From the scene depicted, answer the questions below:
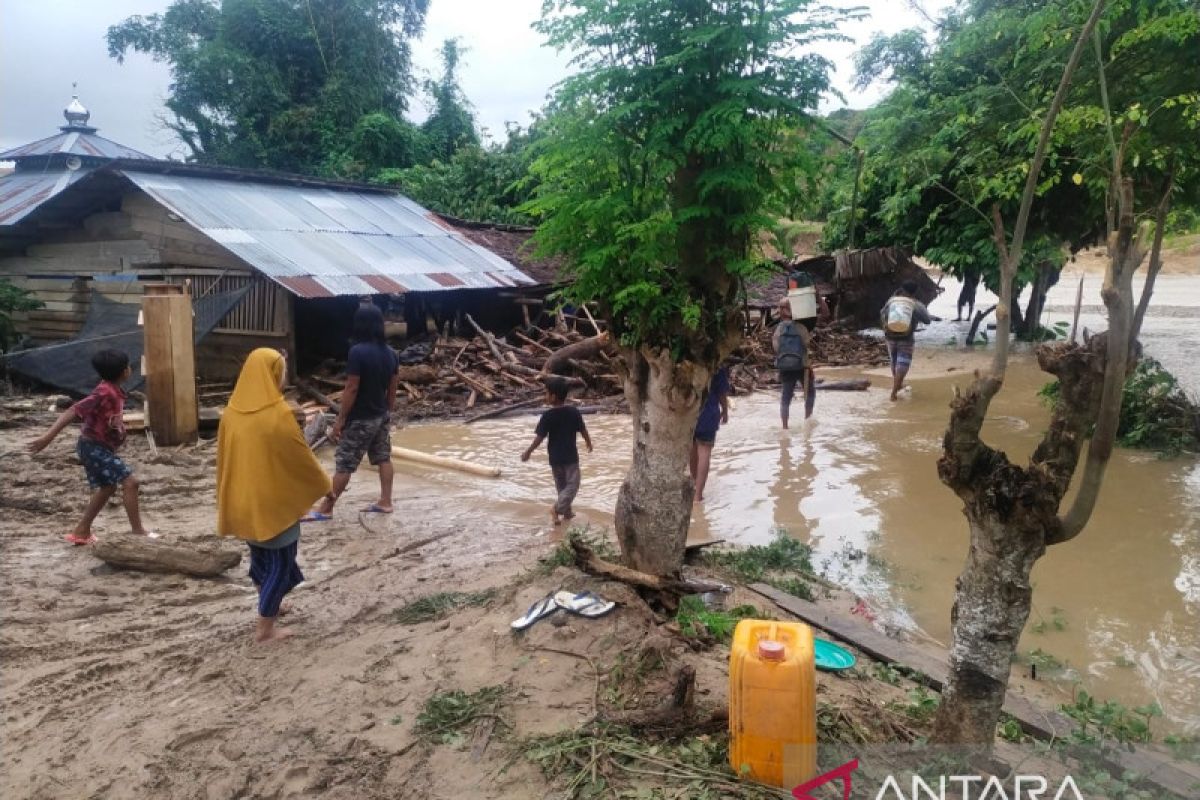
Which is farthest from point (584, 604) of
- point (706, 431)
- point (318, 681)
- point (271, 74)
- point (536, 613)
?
point (271, 74)

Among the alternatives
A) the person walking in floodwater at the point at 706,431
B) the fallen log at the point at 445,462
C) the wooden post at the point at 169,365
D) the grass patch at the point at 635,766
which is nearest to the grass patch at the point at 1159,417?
the person walking in floodwater at the point at 706,431

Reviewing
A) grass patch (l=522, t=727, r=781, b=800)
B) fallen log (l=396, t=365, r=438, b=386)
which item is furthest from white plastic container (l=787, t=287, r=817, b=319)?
grass patch (l=522, t=727, r=781, b=800)

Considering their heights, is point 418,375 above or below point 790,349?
below

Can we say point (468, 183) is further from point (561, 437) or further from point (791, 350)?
point (561, 437)

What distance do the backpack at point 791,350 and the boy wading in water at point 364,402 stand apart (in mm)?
5353

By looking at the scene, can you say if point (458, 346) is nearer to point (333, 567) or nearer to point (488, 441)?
point (488, 441)

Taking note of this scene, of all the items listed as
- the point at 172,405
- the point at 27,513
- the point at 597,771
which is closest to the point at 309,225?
the point at 172,405

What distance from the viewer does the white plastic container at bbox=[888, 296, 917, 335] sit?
1190 cm

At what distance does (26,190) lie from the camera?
16266 millimetres

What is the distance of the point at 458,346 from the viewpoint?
591 inches

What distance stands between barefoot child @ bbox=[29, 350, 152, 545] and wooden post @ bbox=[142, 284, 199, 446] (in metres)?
3.00

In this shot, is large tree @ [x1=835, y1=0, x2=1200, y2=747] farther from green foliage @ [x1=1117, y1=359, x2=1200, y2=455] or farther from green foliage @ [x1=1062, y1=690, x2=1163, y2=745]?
green foliage @ [x1=1062, y1=690, x2=1163, y2=745]

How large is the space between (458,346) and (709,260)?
11.0m

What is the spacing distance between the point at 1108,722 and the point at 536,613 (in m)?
2.80
